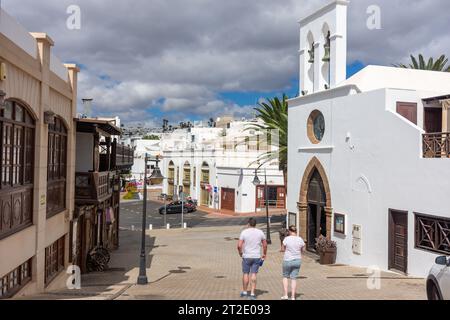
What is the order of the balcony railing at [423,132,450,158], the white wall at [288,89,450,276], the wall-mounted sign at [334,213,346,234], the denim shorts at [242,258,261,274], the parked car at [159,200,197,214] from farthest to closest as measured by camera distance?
the parked car at [159,200,197,214], the wall-mounted sign at [334,213,346,234], the white wall at [288,89,450,276], the balcony railing at [423,132,450,158], the denim shorts at [242,258,261,274]

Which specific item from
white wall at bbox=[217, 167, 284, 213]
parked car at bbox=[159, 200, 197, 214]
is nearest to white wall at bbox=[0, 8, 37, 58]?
white wall at bbox=[217, 167, 284, 213]

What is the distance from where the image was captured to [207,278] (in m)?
15.4

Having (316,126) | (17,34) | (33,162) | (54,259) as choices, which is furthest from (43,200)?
(316,126)

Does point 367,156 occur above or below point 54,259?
above

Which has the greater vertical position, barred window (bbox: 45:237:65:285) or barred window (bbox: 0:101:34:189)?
barred window (bbox: 0:101:34:189)

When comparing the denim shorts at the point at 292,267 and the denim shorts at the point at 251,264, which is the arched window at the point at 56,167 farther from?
the denim shorts at the point at 292,267

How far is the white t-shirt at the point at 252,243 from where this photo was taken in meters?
9.64

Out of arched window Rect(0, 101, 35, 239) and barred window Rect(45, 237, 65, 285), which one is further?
barred window Rect(45, 237, 65, 285)

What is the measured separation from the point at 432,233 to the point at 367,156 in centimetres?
371

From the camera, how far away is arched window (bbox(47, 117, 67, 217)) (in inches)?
523

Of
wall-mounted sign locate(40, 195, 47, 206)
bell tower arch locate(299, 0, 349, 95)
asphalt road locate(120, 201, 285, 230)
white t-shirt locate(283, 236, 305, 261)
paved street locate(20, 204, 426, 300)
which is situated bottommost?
asphalt road locate(120, 201, 285, 230)

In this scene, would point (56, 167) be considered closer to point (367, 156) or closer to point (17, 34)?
point (17, 34)

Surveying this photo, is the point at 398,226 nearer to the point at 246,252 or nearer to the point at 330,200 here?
the point at 330,200

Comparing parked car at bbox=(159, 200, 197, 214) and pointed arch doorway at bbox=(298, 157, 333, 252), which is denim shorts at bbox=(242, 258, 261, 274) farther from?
parked car at bbox=(159, 200, 197, 214)
